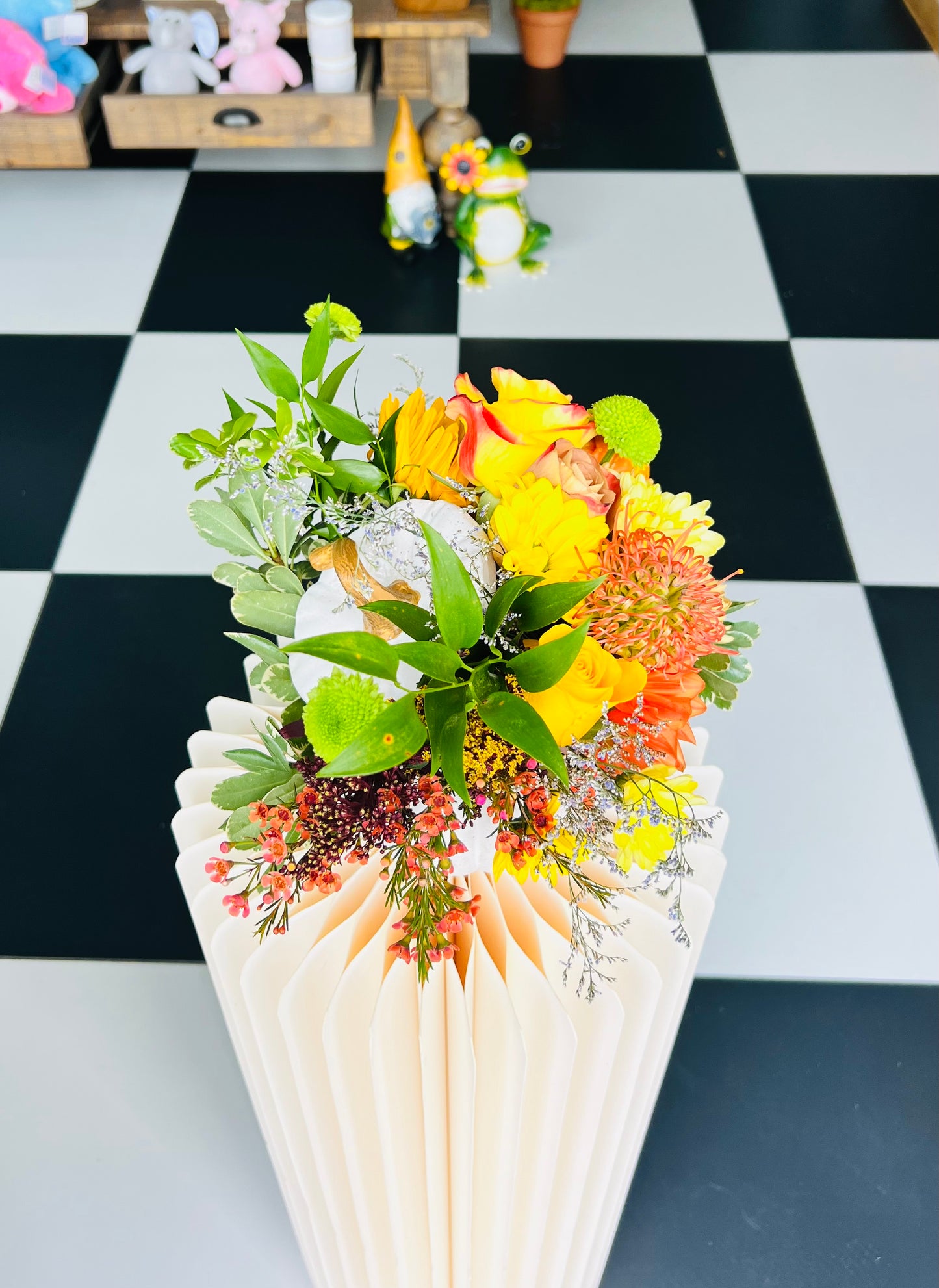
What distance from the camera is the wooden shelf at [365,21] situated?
80.3 inches

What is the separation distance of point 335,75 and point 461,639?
186 cm

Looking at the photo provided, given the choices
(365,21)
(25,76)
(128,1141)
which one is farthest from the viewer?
(365,21)

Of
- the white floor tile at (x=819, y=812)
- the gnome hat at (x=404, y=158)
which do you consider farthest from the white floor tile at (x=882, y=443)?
the gnome hat at (x=404, y=158)

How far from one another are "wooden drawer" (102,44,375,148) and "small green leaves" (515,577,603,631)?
1759 millimetres

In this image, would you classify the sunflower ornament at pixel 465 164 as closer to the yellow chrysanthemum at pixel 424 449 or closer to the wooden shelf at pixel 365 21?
the wooden shelf at pixel 365 21

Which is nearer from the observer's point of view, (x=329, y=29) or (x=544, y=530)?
(x=544, y=530)

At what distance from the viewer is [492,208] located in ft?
6.28

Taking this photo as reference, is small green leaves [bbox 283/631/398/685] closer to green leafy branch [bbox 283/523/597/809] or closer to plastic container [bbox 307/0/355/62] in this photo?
green leafy branch [bbox 283/523/597/809]

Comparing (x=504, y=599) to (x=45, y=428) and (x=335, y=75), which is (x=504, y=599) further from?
(x=335, y=75)

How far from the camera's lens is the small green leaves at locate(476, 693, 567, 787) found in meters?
0.50

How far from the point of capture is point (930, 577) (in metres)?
1.64

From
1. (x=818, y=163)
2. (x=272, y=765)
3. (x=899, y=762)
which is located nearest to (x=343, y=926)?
(x=272, y=765)

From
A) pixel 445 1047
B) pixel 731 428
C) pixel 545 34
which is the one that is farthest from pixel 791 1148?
pixel 545 34

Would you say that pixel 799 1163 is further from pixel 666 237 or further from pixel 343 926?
pixel 666 237
